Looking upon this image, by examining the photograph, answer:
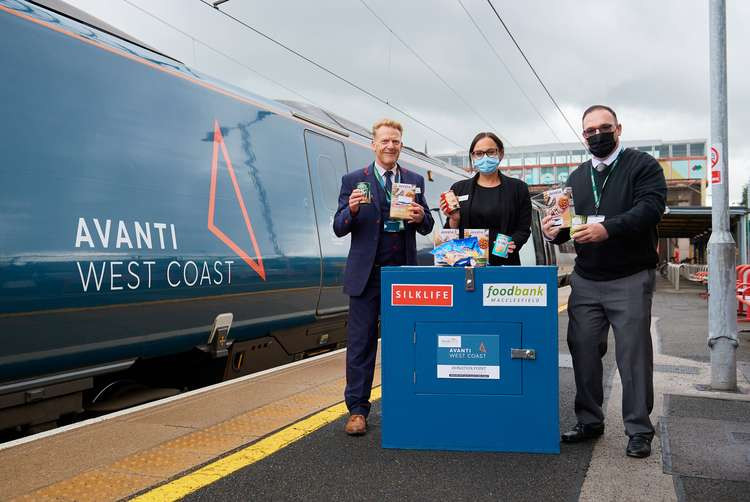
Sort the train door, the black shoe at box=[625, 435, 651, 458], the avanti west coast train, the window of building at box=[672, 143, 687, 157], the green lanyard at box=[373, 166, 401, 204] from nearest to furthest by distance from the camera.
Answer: the black shoe at box=[625, 435, 651, 458], the avanti west coast train, the green lanyard at box=[373, 166, 401, 204], the train door, the window of building at box=[672, 143, 687, 157]

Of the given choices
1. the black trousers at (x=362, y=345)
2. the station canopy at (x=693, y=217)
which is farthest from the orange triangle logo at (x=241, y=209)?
the station canopy at (x=693, y=217)

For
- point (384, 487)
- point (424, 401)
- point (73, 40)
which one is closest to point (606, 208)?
point (424, 401)

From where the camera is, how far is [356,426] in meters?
3.80

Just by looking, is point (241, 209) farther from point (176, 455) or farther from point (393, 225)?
point (176, 455)

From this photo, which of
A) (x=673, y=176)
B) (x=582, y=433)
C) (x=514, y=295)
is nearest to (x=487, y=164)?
(x=514, y=295)

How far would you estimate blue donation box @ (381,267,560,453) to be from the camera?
134 inches

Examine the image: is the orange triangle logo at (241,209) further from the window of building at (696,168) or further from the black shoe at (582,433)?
the window of building at (696,168)

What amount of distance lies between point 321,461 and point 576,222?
1745mm

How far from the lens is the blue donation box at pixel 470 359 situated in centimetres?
339

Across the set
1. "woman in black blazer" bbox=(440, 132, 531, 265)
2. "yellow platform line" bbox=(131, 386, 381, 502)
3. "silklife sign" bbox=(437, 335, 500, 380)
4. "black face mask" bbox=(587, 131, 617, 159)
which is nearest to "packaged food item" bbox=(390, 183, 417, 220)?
"woman in black blazer" bbox=(440, 132, 531, 265)

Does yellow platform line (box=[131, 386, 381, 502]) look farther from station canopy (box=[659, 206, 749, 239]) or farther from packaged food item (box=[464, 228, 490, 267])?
station canopy (box=[659, 206, 749, 239])

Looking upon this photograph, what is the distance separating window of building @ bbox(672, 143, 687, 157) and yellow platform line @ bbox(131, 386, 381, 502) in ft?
219

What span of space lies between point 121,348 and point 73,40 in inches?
75.5

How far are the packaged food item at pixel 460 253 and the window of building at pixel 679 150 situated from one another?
66.9 metres
